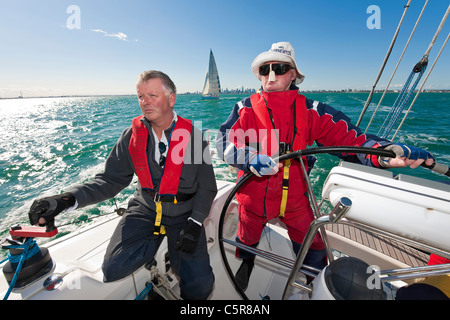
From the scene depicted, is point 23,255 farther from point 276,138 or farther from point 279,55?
point 279,55

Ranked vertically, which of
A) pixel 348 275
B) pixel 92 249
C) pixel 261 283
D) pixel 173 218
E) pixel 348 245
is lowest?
pixel 261 283

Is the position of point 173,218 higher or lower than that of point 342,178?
lower

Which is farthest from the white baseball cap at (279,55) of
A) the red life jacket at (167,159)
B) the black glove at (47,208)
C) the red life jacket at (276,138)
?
the black glove at (47,208)

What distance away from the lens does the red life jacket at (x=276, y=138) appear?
4.65ft

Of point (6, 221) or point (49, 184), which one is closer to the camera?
point (6, 221)

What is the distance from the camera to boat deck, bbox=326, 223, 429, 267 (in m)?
1.89

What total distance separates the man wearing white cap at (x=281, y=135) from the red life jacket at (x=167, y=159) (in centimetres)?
31

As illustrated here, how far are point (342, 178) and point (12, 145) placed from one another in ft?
48.8

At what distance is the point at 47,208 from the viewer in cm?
115

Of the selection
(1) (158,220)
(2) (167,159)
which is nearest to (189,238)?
(1) (158,220)

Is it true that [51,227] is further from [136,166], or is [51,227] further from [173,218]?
[173,218]

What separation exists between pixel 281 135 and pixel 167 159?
872 mm

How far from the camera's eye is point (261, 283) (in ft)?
6.14

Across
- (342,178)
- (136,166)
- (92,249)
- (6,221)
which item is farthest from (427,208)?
(6,221)
